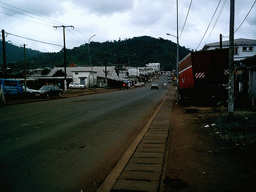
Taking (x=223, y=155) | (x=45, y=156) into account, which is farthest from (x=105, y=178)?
(x=223, y=155)

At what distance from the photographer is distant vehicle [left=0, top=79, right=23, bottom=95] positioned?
24.9 meters

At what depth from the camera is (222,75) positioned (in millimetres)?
15438

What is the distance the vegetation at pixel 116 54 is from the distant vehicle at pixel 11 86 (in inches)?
3165

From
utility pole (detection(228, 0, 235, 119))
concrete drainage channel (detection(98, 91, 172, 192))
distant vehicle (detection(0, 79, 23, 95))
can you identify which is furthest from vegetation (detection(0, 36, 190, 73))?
concrete drainage channel (detection(98, 91, 172, 192))

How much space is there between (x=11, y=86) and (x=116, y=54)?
9974 centimetres

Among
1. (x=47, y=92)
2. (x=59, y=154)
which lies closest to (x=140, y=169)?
(x=59, y=154)

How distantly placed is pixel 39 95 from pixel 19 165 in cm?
2324

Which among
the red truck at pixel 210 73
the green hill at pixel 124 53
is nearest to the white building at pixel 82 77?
the red truck at pixel 210 73

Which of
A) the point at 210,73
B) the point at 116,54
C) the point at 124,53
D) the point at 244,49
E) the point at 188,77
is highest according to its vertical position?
the point at 124,53

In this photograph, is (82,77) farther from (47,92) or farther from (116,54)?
(116,54)

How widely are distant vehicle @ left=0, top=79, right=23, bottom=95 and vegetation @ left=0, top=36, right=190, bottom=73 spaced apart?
80389 millimetres

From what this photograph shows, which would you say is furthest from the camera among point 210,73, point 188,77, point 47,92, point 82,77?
point 82,77

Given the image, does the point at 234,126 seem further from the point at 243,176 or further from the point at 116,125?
the point at 116,125

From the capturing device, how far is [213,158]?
16.2 ft
